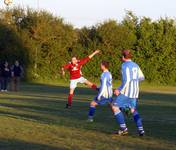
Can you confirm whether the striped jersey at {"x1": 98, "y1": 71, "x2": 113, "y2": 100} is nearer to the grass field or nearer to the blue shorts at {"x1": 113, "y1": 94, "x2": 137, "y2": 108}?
the grass field

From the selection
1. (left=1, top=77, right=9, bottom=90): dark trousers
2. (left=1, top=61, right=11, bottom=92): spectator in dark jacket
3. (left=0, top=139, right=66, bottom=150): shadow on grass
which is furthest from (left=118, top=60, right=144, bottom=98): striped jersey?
(left=1, top=77, right=9, bottom=90): dark trousers

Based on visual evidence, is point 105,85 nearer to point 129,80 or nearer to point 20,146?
point 129,80

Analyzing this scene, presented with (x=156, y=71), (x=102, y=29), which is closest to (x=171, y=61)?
(x=156, y=71)

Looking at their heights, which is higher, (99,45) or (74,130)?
(99,45)

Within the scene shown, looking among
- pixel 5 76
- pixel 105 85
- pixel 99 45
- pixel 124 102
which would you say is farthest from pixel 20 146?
pixel 99 45

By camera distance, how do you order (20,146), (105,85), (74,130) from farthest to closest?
1. (105,85)
2. (74,130)
3. (20,146)

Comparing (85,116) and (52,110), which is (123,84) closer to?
(85,116)

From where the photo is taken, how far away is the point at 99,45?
58281 mm

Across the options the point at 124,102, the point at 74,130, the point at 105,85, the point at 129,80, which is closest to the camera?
the point at 129,80

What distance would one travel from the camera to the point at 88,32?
197 ft

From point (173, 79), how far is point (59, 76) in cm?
1039

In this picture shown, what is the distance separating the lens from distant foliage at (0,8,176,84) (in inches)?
2258

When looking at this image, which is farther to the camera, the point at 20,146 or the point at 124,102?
the point at 124,102

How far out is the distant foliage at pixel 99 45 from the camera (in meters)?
57.3
